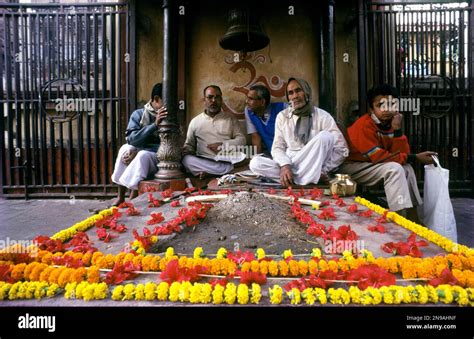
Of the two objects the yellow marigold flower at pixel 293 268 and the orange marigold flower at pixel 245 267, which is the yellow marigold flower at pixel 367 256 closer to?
the yellow marigold flower at pixel 293 268

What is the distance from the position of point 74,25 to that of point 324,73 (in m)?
4.13

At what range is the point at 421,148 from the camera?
5.40 meters

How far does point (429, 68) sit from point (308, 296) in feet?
17.4

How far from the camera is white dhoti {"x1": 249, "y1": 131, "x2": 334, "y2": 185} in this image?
386 cm

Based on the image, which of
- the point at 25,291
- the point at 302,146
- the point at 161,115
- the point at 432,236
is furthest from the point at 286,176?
the point at 25,291

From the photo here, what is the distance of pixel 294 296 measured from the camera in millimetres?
1347

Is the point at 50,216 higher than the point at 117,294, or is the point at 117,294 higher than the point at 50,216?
the point at 117,294

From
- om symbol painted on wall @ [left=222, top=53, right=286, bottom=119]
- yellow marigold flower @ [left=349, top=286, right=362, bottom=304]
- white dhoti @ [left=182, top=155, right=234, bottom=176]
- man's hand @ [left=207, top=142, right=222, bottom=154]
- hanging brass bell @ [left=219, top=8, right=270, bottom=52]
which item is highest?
hanging brass bell @ [left=219, top=8, right=270, bottom=52]

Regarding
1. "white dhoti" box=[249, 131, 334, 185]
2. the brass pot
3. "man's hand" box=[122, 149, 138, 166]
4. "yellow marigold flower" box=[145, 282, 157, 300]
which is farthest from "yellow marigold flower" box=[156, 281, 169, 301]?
"man's hand" box=[122, 149, 138, 166]

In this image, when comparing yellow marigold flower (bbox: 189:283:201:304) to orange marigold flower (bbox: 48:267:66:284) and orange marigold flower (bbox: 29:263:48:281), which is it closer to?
orange marigold flower (bbox: 48:267:66:284)

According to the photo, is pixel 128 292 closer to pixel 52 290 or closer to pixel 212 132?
pixel 52 290

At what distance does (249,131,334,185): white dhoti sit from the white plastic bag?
42.3 inches

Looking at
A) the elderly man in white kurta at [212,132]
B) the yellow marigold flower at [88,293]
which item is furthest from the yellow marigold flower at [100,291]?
the elderly man in white kurta at [212,132]

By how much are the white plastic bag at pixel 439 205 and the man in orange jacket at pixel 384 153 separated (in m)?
0.19
